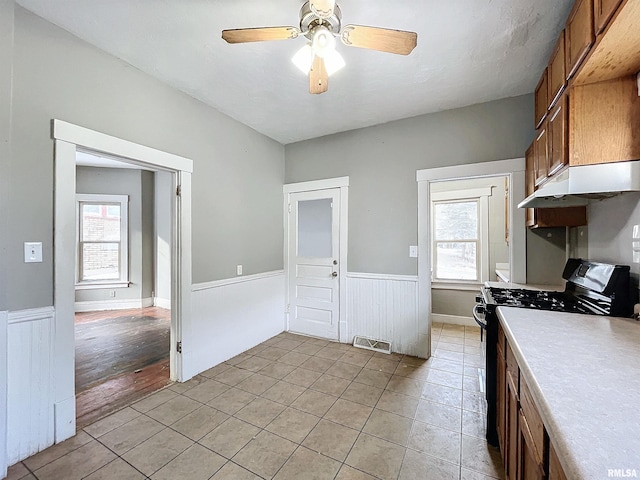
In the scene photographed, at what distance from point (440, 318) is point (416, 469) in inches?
121

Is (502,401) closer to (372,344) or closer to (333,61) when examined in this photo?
(372,344)

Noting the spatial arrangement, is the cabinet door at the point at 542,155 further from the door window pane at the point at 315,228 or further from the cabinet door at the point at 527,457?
the door window pane at the point at 315,228

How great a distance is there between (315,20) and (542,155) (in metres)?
1.84

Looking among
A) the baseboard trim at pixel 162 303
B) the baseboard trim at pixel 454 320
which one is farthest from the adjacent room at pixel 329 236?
the baseboard trim at pixel 162 303

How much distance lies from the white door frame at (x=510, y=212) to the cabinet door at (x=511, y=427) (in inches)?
63.9

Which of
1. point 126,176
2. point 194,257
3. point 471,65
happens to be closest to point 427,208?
point 471,65

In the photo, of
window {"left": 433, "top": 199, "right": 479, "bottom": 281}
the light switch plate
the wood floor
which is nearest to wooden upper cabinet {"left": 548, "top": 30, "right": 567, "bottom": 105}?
window {"left": 433, "top": 199, "right": 479, "bottom": 281}

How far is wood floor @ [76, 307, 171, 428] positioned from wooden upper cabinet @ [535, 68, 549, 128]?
3.88 meters

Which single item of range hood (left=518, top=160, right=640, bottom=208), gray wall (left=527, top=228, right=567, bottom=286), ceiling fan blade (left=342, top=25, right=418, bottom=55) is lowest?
gray wall (left=527, top=228, right=567, bottom=286)

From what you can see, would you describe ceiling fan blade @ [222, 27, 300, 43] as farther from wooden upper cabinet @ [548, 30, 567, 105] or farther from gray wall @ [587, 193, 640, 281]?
gray wall @ [587, 193, 640, 281]

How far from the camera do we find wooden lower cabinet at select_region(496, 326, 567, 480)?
79 cm

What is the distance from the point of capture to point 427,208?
3.09m

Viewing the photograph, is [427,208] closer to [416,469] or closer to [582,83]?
[582,83]

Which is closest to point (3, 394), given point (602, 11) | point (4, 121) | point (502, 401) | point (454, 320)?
point (4, 121)
